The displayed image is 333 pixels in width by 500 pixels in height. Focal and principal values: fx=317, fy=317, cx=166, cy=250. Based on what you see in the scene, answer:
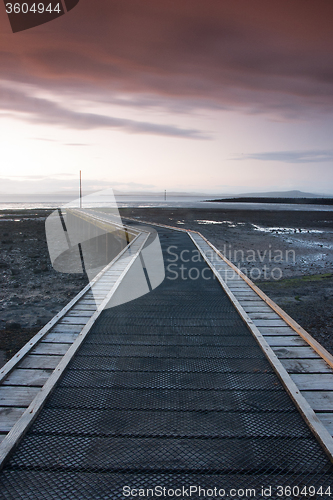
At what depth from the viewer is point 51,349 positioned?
140 inches

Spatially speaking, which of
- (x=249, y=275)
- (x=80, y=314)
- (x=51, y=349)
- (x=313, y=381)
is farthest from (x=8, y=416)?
(x=249, y=275)

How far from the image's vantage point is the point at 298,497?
71.7 inches

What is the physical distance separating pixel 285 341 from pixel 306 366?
590mm

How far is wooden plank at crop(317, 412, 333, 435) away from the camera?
7.64ft

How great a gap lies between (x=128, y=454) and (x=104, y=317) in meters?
2.54

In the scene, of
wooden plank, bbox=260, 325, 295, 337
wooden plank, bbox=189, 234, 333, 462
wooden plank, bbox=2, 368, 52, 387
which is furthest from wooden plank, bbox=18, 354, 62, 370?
wooden plank, bbox=260, 325, 295, 337

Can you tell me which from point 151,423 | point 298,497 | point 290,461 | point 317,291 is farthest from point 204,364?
point 317,291

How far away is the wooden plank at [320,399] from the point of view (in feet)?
8.34

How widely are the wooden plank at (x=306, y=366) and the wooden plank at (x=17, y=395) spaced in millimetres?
2388

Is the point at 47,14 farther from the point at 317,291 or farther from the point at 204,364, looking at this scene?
the point at 317,291

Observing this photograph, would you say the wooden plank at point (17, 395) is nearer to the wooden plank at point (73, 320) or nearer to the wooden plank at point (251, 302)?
the wooden plank at point (73, 320)

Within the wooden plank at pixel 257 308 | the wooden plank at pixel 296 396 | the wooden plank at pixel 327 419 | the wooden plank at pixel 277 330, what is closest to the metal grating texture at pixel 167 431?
the wooden plank at pixel 296 396

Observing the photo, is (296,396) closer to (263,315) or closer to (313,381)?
(313,381)

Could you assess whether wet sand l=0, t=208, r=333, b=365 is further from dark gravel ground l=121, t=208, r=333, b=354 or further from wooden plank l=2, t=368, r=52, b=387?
wooden plank l=2, t=368, r=52, b=387
